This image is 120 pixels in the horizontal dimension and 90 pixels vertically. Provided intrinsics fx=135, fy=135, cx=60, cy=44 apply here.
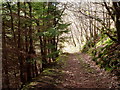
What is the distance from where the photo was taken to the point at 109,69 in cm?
848

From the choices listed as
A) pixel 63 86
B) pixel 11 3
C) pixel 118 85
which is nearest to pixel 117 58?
pixel 118 85

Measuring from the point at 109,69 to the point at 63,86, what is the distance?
3216mm

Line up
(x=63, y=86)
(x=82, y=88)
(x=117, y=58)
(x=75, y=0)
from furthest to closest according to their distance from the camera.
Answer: (x=75, y=0), (x=117, y=58), (x=63, y=86), (x=82, y=88)

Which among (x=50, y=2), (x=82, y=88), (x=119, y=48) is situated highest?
(x=50, y=2)

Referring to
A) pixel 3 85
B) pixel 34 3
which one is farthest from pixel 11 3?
pixel 3 85

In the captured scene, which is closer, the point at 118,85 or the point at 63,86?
the point at 118,85

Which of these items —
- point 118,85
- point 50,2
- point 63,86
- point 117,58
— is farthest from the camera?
point 50,2

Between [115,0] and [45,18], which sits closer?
[115,0]

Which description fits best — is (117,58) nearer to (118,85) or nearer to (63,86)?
(118,85)

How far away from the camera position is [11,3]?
843cm

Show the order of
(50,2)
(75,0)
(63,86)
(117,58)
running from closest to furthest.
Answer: (63,86), (117,58), (75,0), (50,2)

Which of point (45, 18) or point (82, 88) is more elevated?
point (45, 18)

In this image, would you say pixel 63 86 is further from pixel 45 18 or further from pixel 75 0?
pixel 75 0

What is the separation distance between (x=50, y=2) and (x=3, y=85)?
784 cm
